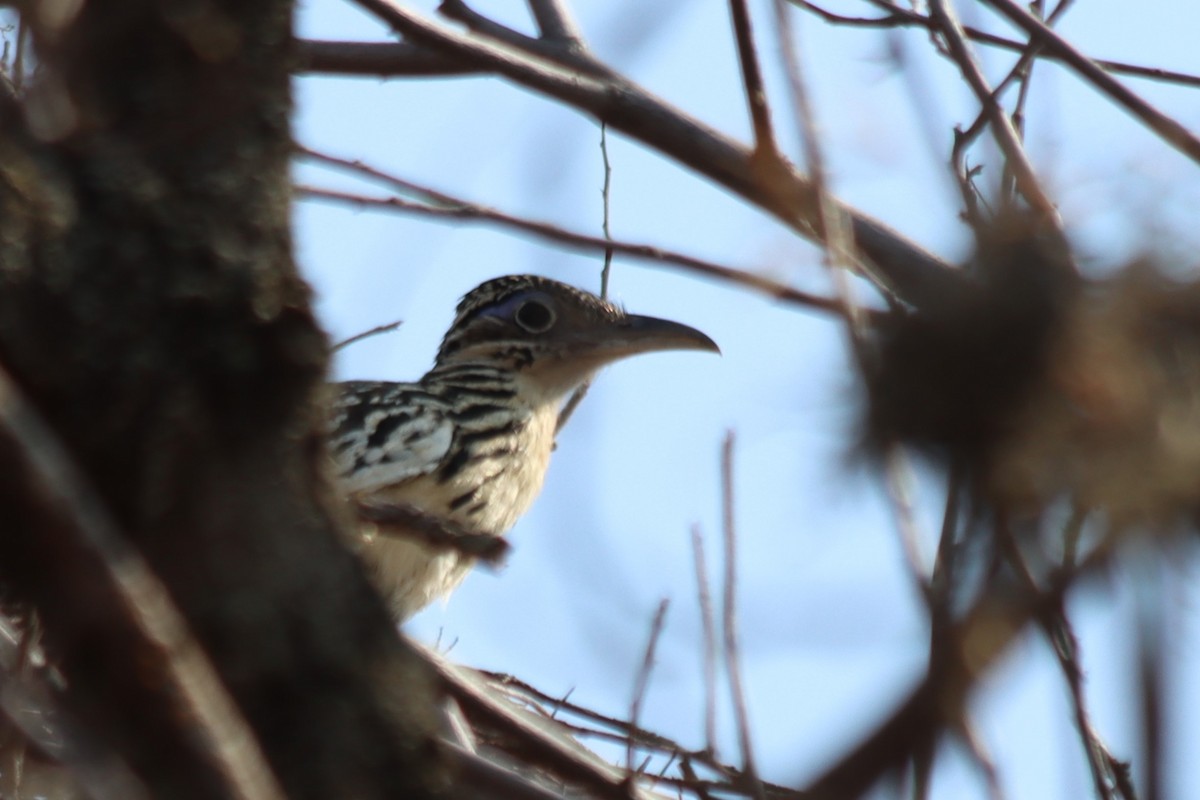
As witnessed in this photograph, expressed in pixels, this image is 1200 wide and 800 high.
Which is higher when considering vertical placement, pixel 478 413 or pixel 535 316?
pixel 535 316

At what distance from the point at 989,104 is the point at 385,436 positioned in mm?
3789

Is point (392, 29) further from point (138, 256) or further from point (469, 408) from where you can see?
point (469, 408)

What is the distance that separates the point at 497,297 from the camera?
818cm

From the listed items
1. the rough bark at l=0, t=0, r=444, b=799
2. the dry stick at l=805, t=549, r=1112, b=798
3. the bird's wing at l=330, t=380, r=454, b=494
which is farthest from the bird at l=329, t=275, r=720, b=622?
the dry stick at l=805, t=549, r=1112, b=798

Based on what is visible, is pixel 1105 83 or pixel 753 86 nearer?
pixel 1105 83

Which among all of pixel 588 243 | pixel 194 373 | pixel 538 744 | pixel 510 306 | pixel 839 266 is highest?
pixel 510 306

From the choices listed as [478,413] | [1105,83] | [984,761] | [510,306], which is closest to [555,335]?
[510,306]

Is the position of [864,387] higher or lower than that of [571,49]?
lower

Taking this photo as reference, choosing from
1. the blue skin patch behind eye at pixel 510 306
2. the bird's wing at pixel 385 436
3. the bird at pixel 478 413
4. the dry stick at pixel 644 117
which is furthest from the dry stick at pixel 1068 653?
the blue skin patch behind eye at pixel 510 306

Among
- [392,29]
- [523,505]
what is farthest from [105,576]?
[523,505]

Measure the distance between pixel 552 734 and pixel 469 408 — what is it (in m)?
3.79

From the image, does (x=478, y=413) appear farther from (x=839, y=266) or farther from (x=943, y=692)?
(x=943, y=692)

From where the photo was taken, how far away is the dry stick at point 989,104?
242cm

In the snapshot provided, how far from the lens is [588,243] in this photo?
10.6 ft
